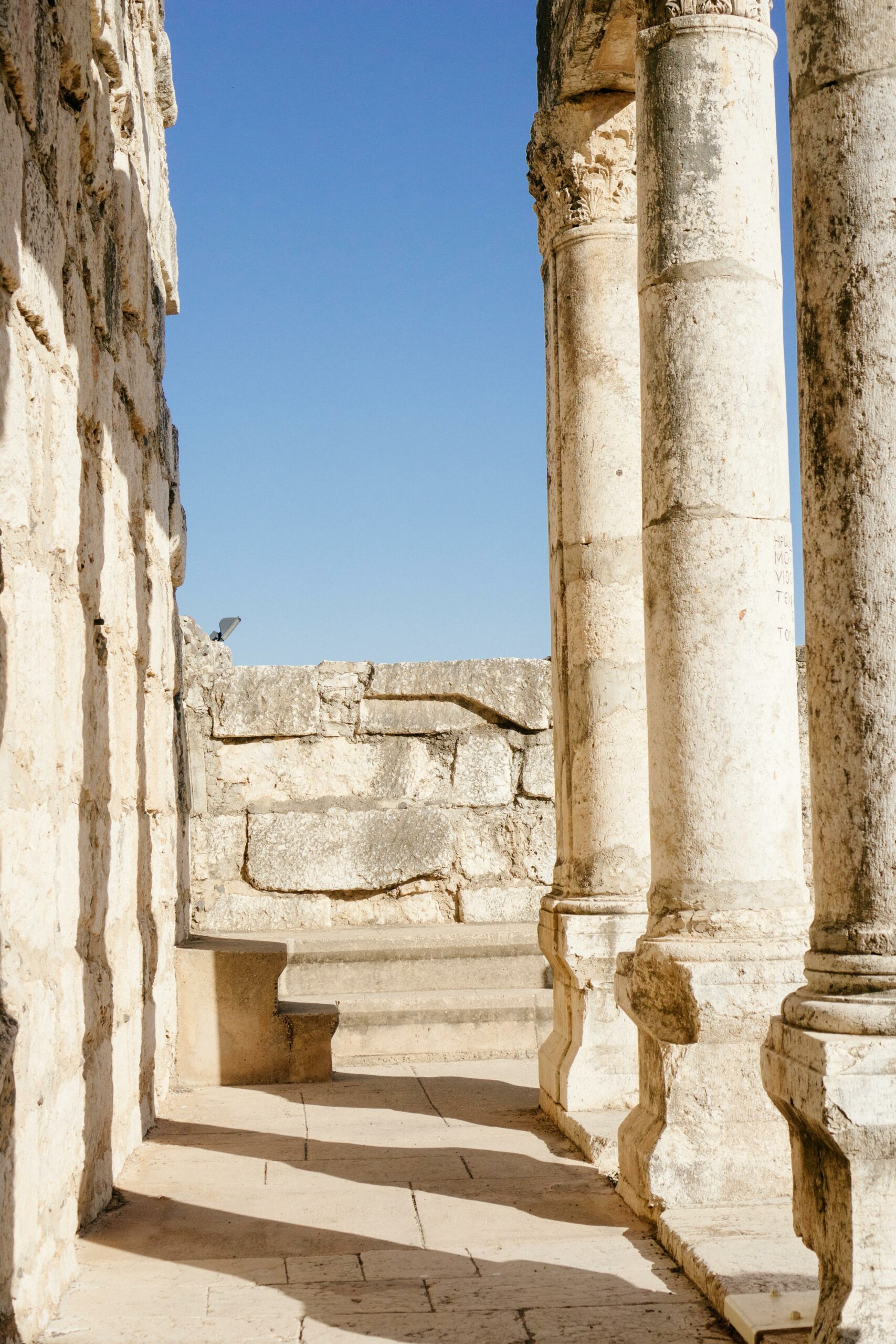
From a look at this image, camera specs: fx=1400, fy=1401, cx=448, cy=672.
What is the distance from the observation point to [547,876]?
32.1 feet

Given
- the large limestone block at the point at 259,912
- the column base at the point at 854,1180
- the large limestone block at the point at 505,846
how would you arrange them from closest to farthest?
the column base at the point at 854,1180 → the large limestone block at the point at 259,912 → the large limestone block at the point at 505,846

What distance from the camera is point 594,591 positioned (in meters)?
6.33

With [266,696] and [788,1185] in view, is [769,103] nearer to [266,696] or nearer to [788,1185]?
[788,1185]

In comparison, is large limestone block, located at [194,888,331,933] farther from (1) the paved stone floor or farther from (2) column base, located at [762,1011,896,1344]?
(2) column base, located at [762,1011,896,1344]

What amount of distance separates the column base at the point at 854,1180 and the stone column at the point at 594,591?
3023 mm

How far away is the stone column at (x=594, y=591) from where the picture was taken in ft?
19.8

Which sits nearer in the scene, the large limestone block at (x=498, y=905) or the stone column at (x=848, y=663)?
the stone column at (x=848, y=663)

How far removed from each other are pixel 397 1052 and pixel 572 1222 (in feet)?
11.2

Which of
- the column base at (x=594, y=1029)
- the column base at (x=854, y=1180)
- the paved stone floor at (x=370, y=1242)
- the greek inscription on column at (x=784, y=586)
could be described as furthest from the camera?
the column base at (x=594, y=1029)

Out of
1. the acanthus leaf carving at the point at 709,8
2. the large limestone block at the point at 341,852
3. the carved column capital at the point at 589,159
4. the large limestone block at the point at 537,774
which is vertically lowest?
the large limestone block at the point at 341,852

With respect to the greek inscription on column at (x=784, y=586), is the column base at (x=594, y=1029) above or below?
below

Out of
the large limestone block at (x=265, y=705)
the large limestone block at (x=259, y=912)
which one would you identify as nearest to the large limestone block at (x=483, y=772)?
the large limestone block at (x=265, y=705)

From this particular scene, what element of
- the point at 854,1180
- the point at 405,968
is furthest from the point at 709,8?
the point at 405,968

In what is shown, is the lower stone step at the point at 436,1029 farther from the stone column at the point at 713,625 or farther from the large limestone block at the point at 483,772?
the stone column at the point at 713,625
